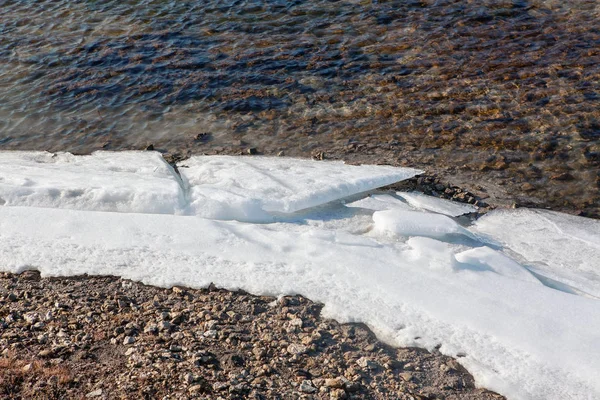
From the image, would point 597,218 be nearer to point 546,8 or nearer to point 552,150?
point 552,150

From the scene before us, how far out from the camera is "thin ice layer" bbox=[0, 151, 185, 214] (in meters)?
7.33

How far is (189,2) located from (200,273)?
10.8 metres

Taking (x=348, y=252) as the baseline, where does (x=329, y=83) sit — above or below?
above

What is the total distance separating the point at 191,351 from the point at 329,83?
7.32 m

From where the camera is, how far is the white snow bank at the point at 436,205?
7.63 meters

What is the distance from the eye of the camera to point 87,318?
17.7 feet

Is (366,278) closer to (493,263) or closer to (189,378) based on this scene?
(493,263)

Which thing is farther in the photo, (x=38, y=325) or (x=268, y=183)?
(x=268, y=183)

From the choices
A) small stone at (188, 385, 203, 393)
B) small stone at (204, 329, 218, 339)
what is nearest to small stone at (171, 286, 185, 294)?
small stone at (204, 329, 218, 339)

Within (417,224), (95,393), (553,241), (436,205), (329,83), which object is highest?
(329,83)

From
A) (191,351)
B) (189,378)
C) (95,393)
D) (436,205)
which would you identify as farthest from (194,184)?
(95,393)

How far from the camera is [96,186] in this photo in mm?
7609

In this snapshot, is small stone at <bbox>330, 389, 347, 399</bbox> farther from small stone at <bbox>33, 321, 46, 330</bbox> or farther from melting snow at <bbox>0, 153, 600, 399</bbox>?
small stone at <bbox>33, 321, 46, 330</bbox>

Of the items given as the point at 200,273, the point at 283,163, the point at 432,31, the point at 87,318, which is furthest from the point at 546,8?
the point at 87,318
